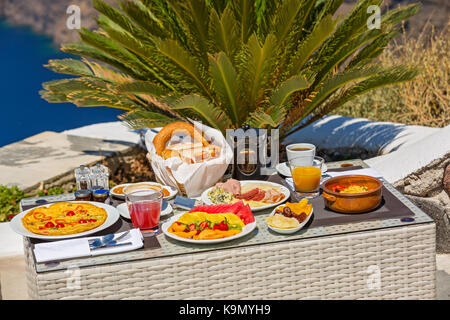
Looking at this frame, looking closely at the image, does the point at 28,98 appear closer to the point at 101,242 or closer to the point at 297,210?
the point at 101,242

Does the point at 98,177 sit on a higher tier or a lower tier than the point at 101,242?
higher

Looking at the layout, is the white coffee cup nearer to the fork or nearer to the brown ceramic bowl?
the brown ceramic bowl

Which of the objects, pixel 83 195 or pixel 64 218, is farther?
pixel 83 195

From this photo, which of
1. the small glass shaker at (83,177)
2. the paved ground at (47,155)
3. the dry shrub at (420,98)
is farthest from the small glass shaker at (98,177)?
the dry shrub at (420,98)

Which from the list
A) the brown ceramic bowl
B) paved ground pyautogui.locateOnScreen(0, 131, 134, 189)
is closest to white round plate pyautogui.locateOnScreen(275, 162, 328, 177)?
the brown ceramic bowl

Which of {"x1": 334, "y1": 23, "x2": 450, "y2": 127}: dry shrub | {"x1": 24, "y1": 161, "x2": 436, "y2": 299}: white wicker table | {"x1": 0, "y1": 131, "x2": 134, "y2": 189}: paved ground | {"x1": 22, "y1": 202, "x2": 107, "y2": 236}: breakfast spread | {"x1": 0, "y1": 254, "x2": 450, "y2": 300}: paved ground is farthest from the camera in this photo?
{"x1": 334, "y1": 23, "x2": 450, "y2": 127}: dry shrub

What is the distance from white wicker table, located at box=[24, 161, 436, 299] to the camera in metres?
2.48

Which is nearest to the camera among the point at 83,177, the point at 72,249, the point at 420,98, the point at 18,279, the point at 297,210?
the point at 72,249

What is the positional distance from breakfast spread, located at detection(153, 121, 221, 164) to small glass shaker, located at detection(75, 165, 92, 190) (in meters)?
0.45

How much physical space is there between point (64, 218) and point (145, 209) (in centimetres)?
43

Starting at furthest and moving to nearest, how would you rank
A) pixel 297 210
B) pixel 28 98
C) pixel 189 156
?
pixel 28 98
pixel 189 156
pixel 297 210

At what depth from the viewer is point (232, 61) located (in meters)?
4.77

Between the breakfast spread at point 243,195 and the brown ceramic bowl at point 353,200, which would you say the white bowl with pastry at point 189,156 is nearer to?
the breakfast spread at point 243,195

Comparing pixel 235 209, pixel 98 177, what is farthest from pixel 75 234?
pixel 235 209
